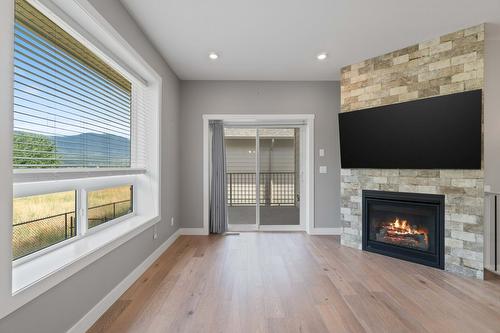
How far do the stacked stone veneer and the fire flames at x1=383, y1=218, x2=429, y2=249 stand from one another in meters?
0.27

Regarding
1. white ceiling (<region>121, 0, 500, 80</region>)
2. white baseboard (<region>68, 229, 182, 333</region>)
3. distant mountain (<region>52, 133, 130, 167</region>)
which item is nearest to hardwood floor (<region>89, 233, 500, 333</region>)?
white baseboard (<region>68, 229, 182, 333</region>)

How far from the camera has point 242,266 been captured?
9.78 feet

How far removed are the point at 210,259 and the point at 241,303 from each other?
3.65 feet

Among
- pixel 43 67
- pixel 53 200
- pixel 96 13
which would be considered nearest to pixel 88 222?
pixel 53 200

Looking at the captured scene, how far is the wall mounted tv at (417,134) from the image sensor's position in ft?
8.95

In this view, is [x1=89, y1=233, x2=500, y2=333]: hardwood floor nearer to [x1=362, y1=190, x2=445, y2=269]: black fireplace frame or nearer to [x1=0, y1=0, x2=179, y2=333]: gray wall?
[x1=362, y1=190, x2=445, y2=269]: black fireplace frame

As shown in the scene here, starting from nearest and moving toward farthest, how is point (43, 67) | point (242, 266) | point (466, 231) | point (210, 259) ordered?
point (43, 67), point (466, 231), point (242, 266), point (210, 259)

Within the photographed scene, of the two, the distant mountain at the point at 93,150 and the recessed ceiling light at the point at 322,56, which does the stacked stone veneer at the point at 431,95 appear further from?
the distant mountain at the point at 93,150

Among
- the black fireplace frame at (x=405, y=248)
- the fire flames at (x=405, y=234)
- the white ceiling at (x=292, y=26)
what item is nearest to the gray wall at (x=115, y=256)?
the white ceiling at (x=292, y=26)

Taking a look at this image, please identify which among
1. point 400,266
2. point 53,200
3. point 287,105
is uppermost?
point 287,105

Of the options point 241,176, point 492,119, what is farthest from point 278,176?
point 492,119

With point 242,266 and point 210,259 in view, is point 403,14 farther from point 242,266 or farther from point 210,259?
point 210,259

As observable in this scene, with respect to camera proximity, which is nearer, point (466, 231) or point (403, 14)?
point (403, 14)

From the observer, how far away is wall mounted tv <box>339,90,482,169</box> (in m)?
2.73
